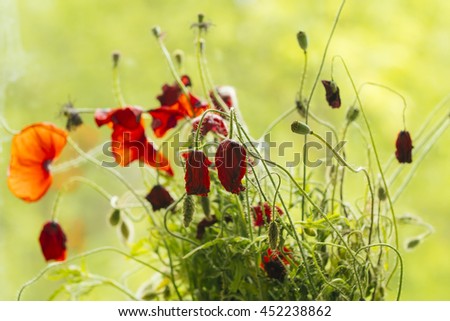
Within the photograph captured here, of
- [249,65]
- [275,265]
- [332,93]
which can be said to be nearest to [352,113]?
[332,93]

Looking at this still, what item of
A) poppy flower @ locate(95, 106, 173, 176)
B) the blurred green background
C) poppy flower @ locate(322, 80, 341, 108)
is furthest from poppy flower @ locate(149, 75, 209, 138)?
the blurred green background

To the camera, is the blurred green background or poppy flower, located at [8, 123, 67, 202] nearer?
poppy flower, located at [8, 123, 67, 202]

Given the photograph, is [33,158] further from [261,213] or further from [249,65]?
[249,65]

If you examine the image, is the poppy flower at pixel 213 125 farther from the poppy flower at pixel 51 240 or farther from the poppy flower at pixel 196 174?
the poppy flower at pixel 51 240

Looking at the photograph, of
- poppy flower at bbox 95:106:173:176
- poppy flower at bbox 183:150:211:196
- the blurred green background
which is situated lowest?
poppy flower at bbox 183:150:211:196

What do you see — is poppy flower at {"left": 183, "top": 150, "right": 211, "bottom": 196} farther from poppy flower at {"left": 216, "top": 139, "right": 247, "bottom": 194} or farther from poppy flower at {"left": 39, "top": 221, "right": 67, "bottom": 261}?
poppy flower at {"left": 39, "top": 221, "right": 67, "bottom": 261}

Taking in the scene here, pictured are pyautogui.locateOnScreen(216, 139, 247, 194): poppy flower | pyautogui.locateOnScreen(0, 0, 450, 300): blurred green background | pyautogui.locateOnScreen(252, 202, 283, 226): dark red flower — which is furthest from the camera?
pyautogui.locateOnScreen(0, 0, 450, 300): blurred green background

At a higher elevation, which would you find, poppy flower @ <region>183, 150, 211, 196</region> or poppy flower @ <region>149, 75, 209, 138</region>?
poppy flower @ <region>149, 75, 209, 138</region>

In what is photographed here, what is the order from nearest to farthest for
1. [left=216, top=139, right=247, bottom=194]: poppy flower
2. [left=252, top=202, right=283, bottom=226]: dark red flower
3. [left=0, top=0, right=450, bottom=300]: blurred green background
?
[left=216, top=139, right=247, bottom=194]: poppy flower, [left=252, top=202, right=283, bottom=226]: dark red flower, [left=0, top=0, right=450, bottom=300]: blurred green background
